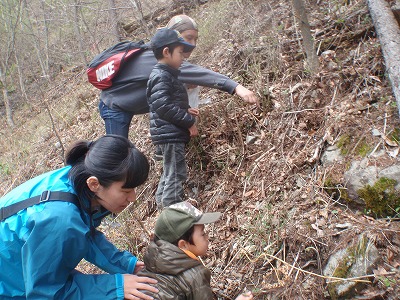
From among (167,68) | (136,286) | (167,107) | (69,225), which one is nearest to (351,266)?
(136,286)

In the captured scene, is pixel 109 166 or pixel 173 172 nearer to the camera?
pixel 109 166

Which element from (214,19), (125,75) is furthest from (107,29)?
(125,75)

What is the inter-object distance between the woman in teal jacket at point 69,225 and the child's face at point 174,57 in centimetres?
156

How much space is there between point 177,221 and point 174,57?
174 cm

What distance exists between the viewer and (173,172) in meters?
3.73

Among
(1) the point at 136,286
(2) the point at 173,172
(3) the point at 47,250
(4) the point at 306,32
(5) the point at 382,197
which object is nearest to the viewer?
(3) the point at 47,250

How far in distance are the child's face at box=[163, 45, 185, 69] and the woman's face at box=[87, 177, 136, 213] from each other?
1719mm

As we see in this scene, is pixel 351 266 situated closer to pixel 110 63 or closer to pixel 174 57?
pixel 174 57

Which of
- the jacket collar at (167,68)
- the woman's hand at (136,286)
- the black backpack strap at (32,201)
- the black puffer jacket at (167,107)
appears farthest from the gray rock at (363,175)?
the black backpack strap at (32,201)

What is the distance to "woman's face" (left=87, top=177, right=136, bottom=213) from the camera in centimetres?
215

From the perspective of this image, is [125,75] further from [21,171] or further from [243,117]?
[21,171]

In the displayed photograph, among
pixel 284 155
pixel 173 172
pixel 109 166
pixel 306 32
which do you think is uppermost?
pixel 109 166

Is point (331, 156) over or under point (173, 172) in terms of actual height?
under

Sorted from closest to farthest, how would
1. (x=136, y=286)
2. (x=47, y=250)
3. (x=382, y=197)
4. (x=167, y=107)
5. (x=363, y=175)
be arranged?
(x=47, y=250) → (x=136, y=286) → (x=382, y=197) → (x=363, y=175) → (x=167, y=107)
